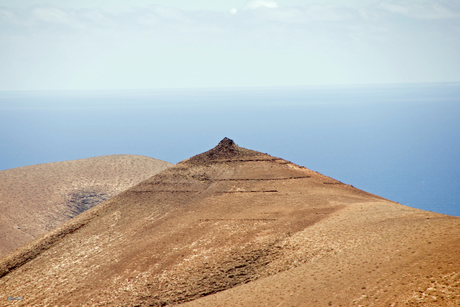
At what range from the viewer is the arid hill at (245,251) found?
14633 mm

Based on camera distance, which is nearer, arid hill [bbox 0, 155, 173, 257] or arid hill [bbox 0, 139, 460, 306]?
arid hill [bbox 0, 139, 460, 306]

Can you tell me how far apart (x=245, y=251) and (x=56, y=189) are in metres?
46.3

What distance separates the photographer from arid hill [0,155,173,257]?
4780 cm

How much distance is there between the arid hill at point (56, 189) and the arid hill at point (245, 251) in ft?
70.2

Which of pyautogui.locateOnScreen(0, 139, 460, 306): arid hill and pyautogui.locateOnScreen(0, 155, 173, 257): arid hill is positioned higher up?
pyautogui.locateOnScreen(0, 139, 460, 306): arid hill

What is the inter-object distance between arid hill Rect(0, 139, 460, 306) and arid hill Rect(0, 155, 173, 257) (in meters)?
21.4

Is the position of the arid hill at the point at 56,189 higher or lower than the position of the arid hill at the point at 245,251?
lower

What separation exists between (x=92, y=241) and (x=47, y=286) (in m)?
5.51

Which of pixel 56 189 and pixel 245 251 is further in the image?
pixel 56 189

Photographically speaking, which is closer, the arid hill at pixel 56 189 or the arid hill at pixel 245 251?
the arid hill at pixel 245 251

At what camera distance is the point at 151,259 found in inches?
868

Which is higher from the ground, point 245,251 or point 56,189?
point 245,251

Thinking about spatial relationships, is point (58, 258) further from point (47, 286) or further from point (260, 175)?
point (260, 175)

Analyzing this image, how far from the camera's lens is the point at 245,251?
68.6ft
